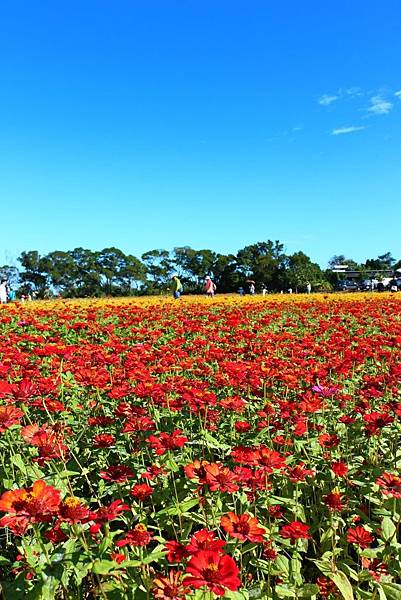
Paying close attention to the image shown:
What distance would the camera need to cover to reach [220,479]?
1732 millimetres

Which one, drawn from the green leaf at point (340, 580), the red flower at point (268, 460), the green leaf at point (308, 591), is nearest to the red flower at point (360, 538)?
the green leaf at point (340, 580)

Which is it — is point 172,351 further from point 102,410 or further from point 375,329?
point 375,329

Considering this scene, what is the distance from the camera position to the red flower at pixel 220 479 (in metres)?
1.70

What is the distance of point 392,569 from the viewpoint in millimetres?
1863

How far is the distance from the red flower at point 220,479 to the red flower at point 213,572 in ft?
1.56

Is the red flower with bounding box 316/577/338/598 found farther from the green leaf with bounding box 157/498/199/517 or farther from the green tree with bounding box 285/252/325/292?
the green tree with bounding box 285/252/325/292

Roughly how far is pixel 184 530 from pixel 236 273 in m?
69.7

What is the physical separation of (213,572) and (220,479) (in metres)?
0.55

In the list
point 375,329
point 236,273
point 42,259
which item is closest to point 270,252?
point 236,273

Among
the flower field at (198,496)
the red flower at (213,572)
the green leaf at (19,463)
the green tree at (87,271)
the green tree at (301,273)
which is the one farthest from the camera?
the green tree at (87,271)

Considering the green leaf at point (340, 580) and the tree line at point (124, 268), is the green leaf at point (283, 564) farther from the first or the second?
the tree line at point (124, 268)

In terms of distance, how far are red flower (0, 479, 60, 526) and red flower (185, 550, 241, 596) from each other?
0.42 metres

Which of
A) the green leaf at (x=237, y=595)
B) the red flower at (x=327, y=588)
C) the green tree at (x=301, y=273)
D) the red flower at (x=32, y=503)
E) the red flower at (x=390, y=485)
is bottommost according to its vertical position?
the red flower at (x=327, y=588)

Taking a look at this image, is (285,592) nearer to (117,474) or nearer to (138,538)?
(138,538)
